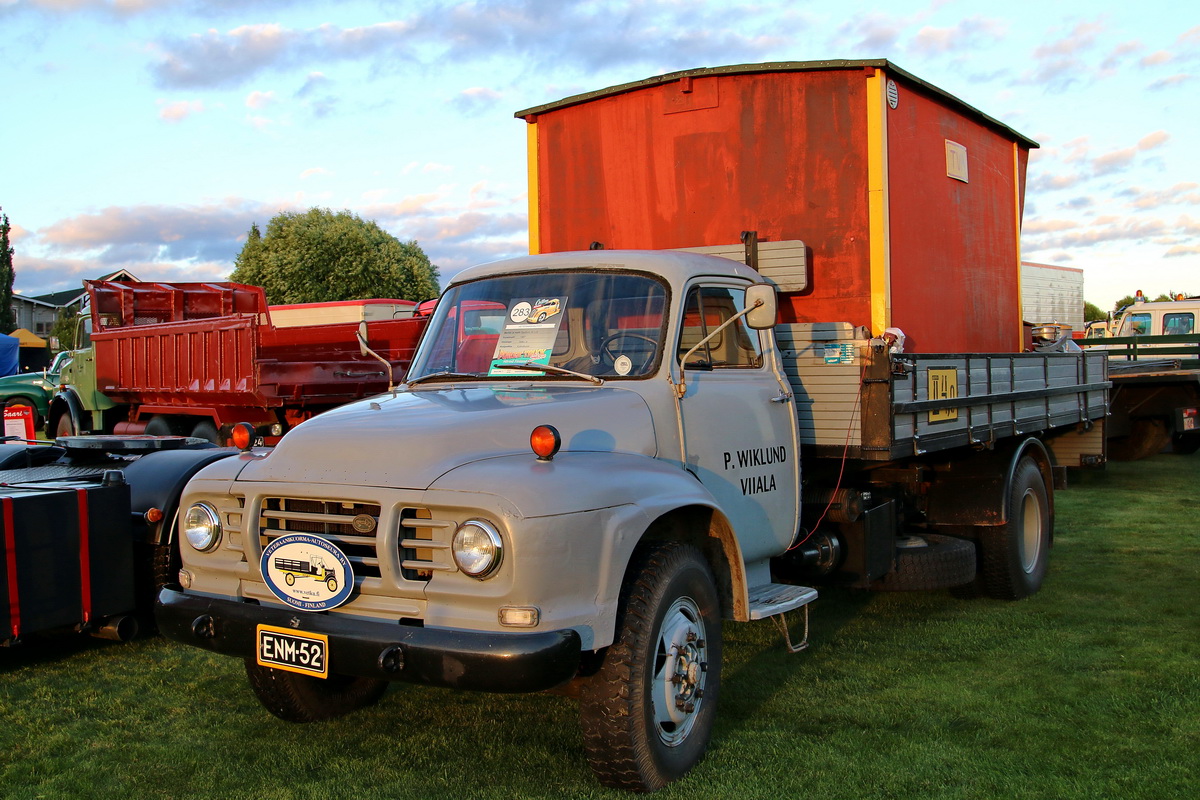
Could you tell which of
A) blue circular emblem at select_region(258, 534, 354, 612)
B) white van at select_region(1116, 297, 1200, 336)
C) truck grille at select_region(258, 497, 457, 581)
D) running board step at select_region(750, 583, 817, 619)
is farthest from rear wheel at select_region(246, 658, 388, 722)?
white van at select_region(1116, 297, 1200, 336)

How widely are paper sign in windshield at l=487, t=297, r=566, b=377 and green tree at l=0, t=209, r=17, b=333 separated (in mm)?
52997

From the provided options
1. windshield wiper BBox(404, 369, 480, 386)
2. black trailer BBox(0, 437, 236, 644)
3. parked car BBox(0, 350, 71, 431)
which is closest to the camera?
windshield wiper BBox(404, 369, 480, 386)

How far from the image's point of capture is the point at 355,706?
190 inches

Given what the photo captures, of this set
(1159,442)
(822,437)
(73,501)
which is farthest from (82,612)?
(1159,442)

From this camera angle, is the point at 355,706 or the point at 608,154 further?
the point at 608,154

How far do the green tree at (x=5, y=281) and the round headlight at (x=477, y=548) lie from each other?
54144mm

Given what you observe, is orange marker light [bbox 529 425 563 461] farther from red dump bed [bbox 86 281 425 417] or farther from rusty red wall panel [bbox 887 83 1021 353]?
red dump bed [bbox 86 281 425 417]

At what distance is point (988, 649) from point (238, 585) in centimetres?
403

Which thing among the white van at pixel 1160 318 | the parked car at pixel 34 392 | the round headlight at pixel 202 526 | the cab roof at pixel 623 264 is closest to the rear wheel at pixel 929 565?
the cab roof at pixel 623 264

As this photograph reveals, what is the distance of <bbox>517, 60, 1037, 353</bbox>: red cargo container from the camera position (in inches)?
237

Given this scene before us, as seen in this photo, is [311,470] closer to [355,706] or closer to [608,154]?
[355,706]

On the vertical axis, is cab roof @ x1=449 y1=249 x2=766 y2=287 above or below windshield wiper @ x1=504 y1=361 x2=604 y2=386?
above

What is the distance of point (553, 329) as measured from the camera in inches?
182

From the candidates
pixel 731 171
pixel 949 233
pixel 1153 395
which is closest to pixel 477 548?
pixel 731 171
